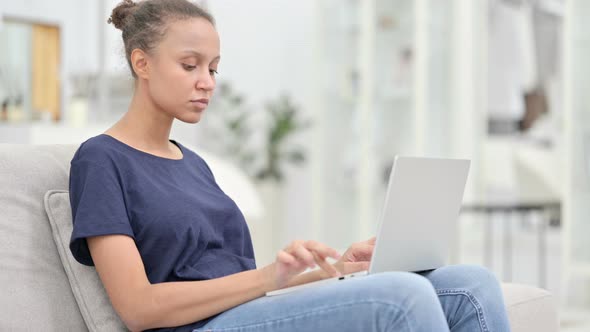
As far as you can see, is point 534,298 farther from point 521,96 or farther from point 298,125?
point 298,125

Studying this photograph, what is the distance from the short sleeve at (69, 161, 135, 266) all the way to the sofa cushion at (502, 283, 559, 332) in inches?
32.3

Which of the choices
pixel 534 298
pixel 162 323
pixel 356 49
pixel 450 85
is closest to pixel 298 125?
pixel 356 49

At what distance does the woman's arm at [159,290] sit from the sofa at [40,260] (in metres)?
0.16

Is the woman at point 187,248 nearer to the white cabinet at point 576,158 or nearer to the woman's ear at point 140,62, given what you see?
the woman's ear at point 140,62

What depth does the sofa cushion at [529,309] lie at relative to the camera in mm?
1710

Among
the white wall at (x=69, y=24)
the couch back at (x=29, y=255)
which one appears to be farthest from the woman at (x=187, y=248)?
the white wall at (x=69, y=24)

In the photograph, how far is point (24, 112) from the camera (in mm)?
4965

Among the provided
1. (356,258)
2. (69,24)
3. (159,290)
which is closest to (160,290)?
(159,290)

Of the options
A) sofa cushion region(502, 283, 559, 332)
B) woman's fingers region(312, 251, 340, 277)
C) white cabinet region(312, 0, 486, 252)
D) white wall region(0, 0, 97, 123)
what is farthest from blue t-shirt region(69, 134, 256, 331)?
white wall region(0, 0, 97, 123)

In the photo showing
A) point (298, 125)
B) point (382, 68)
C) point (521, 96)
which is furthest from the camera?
point (298, 125)

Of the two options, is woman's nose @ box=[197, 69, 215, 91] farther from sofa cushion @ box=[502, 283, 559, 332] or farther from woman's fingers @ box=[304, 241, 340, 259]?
sofa cushion @ box=[502, 283, 559, 332]

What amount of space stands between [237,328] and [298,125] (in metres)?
4.48

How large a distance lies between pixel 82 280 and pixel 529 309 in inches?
35.4

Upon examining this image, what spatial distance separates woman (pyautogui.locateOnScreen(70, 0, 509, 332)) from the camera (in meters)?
1.23
